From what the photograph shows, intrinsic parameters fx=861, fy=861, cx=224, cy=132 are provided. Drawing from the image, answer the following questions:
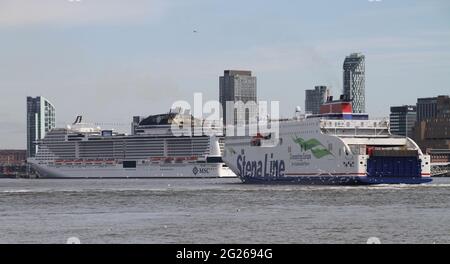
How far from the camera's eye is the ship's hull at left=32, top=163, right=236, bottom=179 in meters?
125

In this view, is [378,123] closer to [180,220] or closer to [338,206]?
[338,206]

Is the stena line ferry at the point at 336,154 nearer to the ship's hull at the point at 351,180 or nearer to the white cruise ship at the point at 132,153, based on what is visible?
the ship's hull at the point at 351,180

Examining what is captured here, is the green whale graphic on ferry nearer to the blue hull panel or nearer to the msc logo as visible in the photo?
the blue hull panel

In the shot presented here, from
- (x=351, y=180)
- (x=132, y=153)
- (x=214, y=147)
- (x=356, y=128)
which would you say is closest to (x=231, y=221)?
(x=351, y=180)

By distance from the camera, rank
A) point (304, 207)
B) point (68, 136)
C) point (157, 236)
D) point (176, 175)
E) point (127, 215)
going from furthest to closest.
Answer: point (68, 136)
point (176, 175)
point (304, 207)
point (127, 215)
point (157, 236)

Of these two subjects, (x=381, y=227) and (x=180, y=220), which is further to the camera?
(x=180, y=220)

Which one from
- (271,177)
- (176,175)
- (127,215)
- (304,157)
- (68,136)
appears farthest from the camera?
(68,136)

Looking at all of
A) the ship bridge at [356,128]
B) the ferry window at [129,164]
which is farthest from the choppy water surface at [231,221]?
the ferry window at [129,164]

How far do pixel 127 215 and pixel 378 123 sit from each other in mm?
42148

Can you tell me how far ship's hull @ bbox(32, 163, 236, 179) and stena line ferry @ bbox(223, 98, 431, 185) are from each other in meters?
40.4

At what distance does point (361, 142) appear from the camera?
69.6 meters

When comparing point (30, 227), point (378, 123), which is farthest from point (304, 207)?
point (378, 123)

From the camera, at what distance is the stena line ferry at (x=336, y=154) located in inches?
2581

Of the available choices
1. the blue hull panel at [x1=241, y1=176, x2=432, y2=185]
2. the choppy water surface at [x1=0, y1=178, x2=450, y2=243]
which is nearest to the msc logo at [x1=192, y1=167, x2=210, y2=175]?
the blue hull panel at [x1=241, y1=176, x2=432, y2=185]
